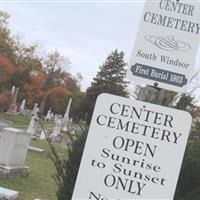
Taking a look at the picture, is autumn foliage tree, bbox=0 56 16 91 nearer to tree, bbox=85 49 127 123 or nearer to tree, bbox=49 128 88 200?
tree, bbox=85 49 127 123

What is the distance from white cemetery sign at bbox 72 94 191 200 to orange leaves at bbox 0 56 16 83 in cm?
7348

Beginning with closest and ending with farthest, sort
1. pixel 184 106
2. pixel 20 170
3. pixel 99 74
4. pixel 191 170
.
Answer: pixel 191 170
pixel 184 106
pixel 20 170
pixel 99 74

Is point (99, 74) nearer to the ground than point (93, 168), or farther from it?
farther from it

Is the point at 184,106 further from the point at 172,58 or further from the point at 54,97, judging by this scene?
the point at 54,97

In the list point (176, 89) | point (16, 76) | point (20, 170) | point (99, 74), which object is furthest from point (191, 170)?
point (16, 76)

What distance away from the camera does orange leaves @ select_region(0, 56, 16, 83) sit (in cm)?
7662

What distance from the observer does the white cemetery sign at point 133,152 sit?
12.0 ft

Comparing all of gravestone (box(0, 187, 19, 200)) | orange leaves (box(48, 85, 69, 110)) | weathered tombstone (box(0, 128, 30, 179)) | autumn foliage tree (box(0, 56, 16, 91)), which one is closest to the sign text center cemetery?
gravestone (box(0, 187, 19, 200))

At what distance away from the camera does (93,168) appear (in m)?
3.74

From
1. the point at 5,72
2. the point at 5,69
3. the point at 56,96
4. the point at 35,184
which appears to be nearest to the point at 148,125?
the point at 35,184

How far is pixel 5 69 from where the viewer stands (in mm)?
78375

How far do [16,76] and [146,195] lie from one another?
82594 millimetres

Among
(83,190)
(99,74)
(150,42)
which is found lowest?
(83,190)

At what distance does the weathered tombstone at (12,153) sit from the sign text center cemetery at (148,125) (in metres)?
8.51
